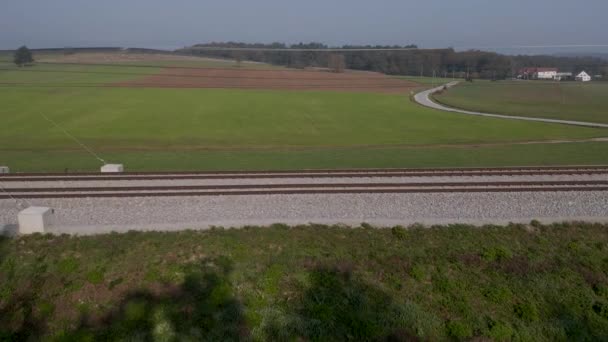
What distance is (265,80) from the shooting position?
1890 inches

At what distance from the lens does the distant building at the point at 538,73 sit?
4966cm

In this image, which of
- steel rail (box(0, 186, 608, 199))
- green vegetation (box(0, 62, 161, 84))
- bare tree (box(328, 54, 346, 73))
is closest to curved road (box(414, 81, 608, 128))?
bare tree (box(328, 54, 346, 73))

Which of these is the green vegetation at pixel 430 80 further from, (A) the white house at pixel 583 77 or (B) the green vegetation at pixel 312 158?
(B) the green vegetation at pixel 312 158

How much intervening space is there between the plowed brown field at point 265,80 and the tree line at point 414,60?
5.95ft

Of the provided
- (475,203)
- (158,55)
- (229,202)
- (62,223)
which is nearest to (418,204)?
(475,203)

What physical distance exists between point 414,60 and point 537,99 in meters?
12.8

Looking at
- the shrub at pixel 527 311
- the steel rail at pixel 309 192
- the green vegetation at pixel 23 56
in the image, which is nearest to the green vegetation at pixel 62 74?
the green vegetation at pixel 23 56

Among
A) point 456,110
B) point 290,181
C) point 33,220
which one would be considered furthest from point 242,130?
point 456,110

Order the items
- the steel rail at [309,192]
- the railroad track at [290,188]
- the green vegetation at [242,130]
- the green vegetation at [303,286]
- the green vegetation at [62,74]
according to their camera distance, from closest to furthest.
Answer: the green vegetation at [303,286], the steel rail at [309,192], the railroad track at [290,188], the green vegetation at [242,130], the green vegetation at [62,74]

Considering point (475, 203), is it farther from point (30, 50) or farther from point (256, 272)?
point (30, 50)

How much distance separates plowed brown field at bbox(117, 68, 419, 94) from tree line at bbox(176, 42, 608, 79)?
71.4 inches

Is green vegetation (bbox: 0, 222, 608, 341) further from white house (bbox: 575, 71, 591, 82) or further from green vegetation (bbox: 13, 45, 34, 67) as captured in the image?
white house (bbox: 575, 71, 591, 82)

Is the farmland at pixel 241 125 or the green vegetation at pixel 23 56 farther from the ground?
the green vegetation at pixel 23 56

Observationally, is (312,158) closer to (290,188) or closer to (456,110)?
(290,188)
